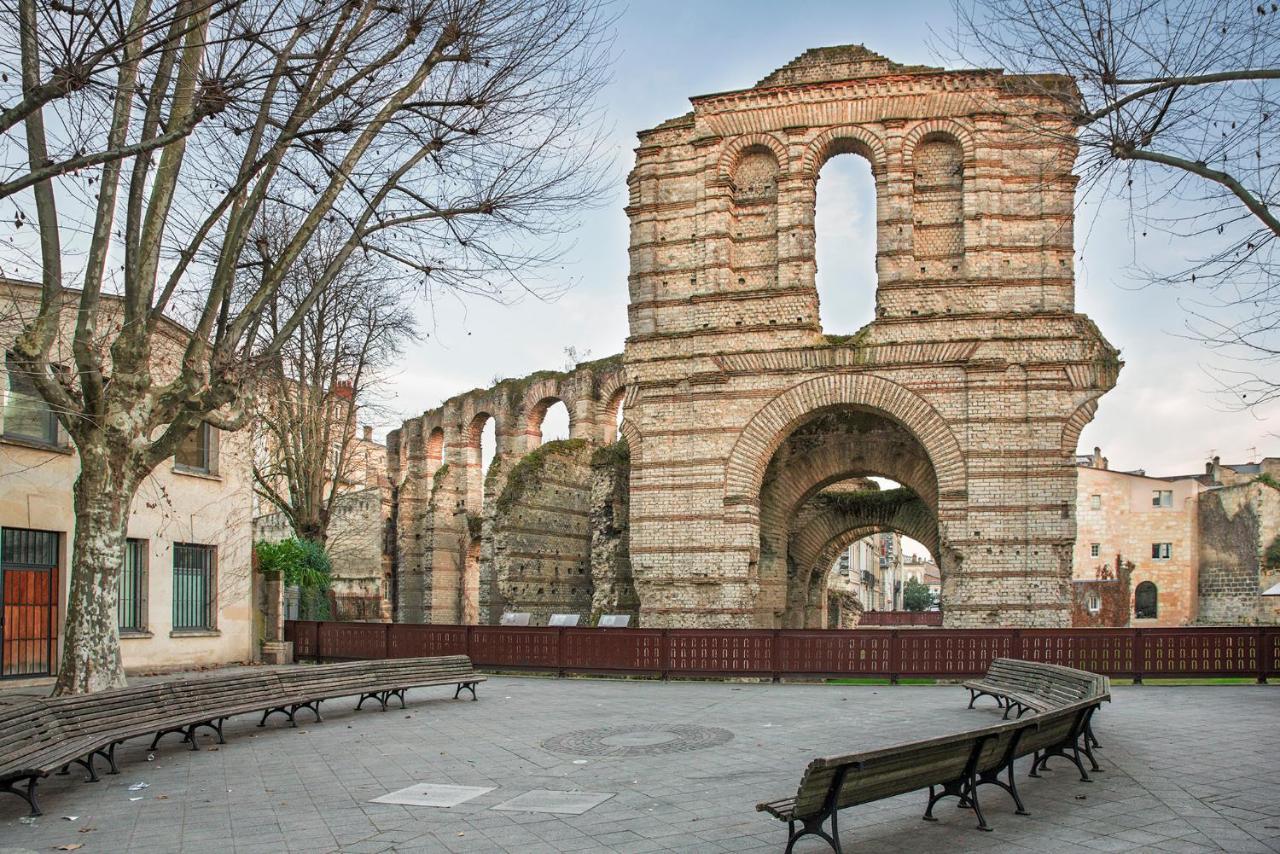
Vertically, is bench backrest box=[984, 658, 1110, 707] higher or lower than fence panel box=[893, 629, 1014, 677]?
higher

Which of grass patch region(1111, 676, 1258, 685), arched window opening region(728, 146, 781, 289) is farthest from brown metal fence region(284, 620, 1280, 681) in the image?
arched window opening region(728, 146, 781, 289)

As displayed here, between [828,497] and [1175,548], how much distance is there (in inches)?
1311

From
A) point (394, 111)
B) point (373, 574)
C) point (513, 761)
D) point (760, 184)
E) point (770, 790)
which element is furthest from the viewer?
point (373, 574)

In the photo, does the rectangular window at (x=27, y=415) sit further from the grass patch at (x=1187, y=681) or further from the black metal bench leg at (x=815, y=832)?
the grass patch at (x=1187, y=681)

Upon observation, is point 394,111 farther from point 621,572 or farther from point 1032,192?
point 621,572

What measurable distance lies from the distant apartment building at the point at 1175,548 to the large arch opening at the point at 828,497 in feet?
80.9

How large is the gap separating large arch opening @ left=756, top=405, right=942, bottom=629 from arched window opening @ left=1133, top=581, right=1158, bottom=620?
1256 inches

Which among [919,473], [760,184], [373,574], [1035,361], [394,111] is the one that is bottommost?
[373,574]

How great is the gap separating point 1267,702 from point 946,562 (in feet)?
19.5

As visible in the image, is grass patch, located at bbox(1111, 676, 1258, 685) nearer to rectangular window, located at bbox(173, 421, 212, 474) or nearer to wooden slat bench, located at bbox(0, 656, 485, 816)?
wooden slat bench, located at bbox(0, 656, 485, 816)

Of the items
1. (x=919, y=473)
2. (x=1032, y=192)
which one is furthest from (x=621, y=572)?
(x=1032, y=192)

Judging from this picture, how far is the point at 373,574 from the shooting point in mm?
36406

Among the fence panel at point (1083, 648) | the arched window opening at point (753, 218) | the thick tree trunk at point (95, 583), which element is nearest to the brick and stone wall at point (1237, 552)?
the fence panel at point (1083, 648)

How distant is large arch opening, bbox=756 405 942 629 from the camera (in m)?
21.2
